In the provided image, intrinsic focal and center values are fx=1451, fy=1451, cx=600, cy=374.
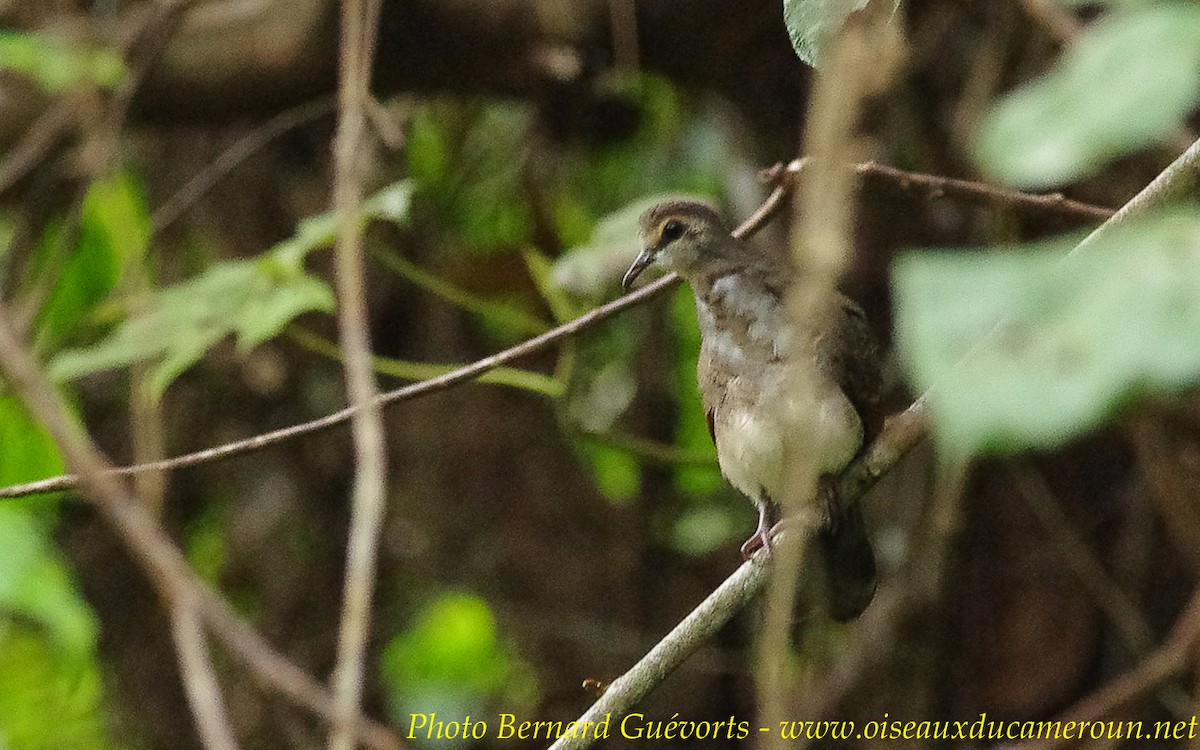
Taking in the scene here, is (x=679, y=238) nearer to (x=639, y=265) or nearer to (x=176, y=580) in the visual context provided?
(x=639, y=265)

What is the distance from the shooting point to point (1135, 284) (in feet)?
2.60

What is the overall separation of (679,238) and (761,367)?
12.6 inches

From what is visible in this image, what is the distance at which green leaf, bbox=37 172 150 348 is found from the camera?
3652 mm

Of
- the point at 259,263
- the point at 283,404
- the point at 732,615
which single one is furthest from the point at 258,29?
the point at 732,615

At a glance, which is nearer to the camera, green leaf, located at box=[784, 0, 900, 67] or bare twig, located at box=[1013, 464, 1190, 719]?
green leaf, located at box=[784, 0, 900, 67]

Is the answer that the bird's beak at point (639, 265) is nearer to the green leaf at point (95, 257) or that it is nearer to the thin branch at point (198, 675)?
the green leaf at point (95, 257)

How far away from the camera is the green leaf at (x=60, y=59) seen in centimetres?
295

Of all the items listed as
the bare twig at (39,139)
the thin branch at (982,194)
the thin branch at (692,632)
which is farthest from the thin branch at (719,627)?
the bare twig at (39,139)

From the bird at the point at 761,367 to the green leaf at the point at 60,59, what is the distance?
4.14 ft

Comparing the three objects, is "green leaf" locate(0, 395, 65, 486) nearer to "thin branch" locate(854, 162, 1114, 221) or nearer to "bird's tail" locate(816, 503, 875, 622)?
"bird's tail" locate(816, 503, 875, 622)

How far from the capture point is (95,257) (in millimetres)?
3809

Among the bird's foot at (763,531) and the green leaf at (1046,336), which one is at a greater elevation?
the bird's foot at (763,531)

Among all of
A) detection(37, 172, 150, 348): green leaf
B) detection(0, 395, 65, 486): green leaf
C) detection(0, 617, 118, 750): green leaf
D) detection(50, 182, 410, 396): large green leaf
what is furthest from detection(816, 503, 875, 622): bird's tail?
detection(0, 617, 118, 750): green leaf

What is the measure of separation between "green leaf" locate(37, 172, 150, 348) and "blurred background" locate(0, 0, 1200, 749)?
0.04ft
